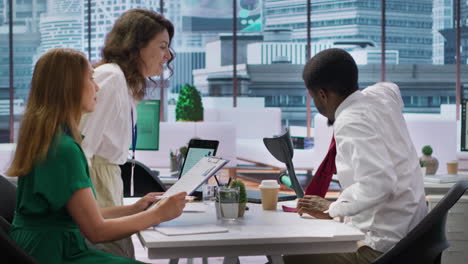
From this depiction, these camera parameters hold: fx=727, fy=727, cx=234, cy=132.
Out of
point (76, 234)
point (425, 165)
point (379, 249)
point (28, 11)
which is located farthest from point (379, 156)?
point (28, 11)

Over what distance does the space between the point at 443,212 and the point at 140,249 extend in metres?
3.70

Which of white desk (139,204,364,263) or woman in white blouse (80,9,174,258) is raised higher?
woman in white blouse (80,9,174,258)

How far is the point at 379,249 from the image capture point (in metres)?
2.52

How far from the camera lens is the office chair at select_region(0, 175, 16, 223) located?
2957mm

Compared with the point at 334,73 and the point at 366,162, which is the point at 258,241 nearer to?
the point at 366,162

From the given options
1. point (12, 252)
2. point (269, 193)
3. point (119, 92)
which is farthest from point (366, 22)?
point (12, 252)

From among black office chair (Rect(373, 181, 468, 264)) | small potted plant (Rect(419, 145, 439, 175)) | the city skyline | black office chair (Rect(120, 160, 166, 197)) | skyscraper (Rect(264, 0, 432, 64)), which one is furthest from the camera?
skyscraper (Rect(264, 0, 432, 64))

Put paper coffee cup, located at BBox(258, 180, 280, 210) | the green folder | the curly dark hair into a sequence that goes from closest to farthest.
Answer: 1. paper coffee cup, located at BBox(258, 180, 280, 210)
2. the curly dark hair
3. the green folder

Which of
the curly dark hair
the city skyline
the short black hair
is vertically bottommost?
the short black hair

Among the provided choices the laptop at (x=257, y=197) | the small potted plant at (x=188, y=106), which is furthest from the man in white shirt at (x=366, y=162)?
the small potted plant at (x=188, y=106)

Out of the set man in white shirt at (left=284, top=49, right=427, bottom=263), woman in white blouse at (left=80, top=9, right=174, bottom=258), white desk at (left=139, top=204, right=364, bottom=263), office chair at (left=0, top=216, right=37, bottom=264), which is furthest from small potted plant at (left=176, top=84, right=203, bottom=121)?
office chair at (left=0, top=216, right=37, bottom=264)

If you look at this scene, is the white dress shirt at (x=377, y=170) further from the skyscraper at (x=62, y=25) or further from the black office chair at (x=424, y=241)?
the skyscraper at (x=62, y=25)

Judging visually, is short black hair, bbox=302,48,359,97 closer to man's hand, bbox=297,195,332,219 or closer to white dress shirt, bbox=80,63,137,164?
man's hand, bbox=297,195,332,219

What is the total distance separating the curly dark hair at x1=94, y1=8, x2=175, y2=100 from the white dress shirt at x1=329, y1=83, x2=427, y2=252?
83 cm
